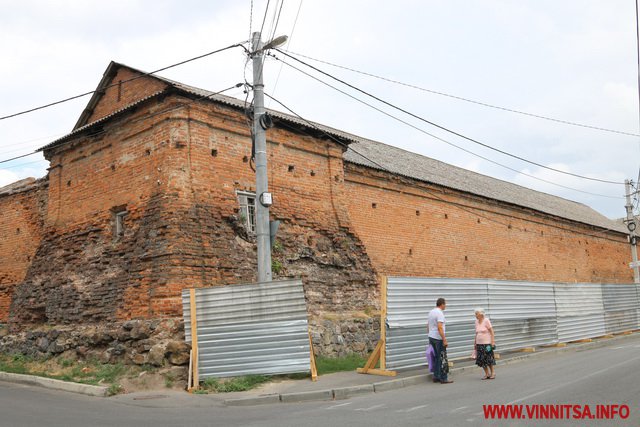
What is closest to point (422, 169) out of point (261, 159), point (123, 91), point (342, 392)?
point (123, 91)

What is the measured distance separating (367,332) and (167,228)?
18.2 ft

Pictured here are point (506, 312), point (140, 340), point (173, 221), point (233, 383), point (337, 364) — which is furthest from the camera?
point (506, 312)

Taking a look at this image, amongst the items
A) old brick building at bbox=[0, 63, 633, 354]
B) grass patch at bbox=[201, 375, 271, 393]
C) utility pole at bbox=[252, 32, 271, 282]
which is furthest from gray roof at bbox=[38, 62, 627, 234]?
grass patch at bbox=[201, 375, 271, 393]

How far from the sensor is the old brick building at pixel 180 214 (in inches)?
522

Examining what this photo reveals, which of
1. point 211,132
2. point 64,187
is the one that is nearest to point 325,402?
point 211,132

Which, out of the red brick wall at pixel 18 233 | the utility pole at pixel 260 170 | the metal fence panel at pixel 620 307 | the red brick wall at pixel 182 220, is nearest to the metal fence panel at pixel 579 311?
the metal fence panel at pixel 620 307

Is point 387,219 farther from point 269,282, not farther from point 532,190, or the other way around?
point 532,190

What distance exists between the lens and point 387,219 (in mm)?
20328

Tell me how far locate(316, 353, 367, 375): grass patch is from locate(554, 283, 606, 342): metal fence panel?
6.97 meters

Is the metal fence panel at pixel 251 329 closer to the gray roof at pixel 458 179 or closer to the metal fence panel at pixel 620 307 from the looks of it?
the gray roof at pixel 458 179

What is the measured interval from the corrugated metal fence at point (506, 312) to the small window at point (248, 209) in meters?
4.31

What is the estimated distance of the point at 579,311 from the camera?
18.4 m

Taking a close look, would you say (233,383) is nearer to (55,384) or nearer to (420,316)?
(55,384)

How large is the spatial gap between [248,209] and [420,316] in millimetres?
5045
